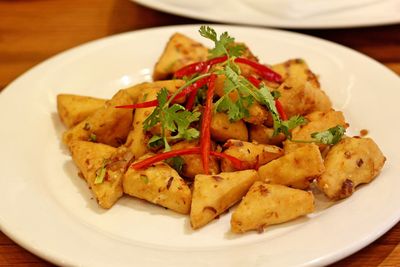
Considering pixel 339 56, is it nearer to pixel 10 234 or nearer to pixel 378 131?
pixel 378 131

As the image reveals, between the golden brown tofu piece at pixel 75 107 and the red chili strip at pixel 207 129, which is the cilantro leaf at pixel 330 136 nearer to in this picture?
the red chili strip at pixel 207 129

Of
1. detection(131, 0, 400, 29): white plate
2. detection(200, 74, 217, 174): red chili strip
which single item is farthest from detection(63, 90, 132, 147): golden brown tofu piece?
detection(131, 0, 400, 29): white plate

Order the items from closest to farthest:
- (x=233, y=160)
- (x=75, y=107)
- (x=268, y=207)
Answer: (x=268, y=207) < (x=233, y=160) < (x=75, y=107)

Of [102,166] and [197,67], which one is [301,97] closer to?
[197,67]

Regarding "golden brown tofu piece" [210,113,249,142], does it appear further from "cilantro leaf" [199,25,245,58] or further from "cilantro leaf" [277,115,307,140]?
"cilantro leaf" [199,25,245,58]

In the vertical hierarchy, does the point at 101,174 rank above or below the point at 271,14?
below

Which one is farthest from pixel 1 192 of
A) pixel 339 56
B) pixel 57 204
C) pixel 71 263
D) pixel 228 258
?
pixel 339 56

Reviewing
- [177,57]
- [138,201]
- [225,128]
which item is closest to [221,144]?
[225,128]
